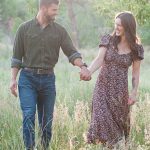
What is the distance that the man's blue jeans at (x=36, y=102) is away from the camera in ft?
20.3

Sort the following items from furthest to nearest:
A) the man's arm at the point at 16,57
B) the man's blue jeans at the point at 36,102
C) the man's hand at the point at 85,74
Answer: the man's hand at the point at 85,74 < the man's arm at the point at 16,57 < the man's blue jeans at the point at 36,102

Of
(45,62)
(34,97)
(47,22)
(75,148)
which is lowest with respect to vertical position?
(75,148)

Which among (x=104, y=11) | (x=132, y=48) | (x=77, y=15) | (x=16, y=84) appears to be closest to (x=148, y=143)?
(x=132, y=48)

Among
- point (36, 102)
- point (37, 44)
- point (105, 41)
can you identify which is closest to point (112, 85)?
point (105, 41)

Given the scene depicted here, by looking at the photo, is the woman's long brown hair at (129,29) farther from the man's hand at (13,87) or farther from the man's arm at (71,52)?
the man's hand at (13,87)

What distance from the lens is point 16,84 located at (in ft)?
20.8

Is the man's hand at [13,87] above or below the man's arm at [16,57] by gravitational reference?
below

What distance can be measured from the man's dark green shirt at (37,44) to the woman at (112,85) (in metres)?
0.54

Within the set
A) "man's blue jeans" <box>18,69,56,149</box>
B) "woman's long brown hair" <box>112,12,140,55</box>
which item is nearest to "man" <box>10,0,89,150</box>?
"man's blue jeans" <box>18,69,56,149</box>

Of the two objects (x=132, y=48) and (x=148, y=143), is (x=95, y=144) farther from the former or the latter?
(x=132, y=48)

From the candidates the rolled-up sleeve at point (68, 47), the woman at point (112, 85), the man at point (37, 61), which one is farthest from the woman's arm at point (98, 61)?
the rolled-up sleeve at point (68, 47)

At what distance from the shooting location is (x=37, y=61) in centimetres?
632

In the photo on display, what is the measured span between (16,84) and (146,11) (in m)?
8.89

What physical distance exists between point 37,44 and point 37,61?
0.20 m
